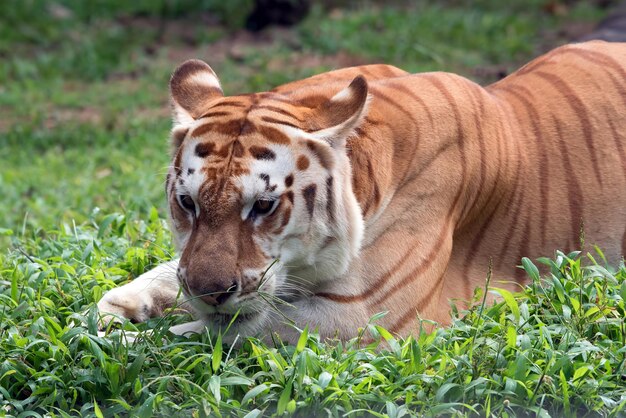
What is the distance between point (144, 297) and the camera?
4020 millimetres

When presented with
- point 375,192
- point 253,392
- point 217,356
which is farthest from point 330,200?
point 253,392

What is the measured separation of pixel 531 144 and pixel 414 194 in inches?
28.0

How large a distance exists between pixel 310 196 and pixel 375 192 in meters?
0.34

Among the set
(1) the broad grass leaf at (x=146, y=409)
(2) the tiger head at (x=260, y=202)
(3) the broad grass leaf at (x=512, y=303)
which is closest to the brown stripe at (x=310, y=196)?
(2) the tiger head at (x=260, y=202)

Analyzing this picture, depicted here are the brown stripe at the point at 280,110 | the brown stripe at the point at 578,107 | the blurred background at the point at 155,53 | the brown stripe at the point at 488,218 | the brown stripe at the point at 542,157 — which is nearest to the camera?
the brown stripe at the point at 280,110

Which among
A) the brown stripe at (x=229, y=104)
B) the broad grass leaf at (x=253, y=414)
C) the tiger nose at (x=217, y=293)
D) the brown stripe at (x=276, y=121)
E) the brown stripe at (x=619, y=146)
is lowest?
the broad grass leaf at (x=253, y=414)

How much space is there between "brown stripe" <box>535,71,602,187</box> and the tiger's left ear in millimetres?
1230

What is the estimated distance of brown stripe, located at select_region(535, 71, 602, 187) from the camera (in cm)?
444

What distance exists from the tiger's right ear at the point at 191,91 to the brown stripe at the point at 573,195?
1.50m

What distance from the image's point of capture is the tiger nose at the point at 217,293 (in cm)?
338

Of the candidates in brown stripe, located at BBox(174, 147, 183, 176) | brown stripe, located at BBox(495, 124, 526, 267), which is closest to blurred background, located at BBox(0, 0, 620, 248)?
brown stripe, located at BBox(174, 147, 183, 176)

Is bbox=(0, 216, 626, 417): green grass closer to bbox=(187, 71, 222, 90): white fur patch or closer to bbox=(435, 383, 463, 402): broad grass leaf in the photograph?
bbox=(435, 383, 463, 402): broad grass leaf

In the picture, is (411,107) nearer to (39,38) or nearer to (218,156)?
(218,156)

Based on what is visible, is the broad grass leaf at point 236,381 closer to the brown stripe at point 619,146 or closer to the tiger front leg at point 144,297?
the tiger front leg at point 144,297
